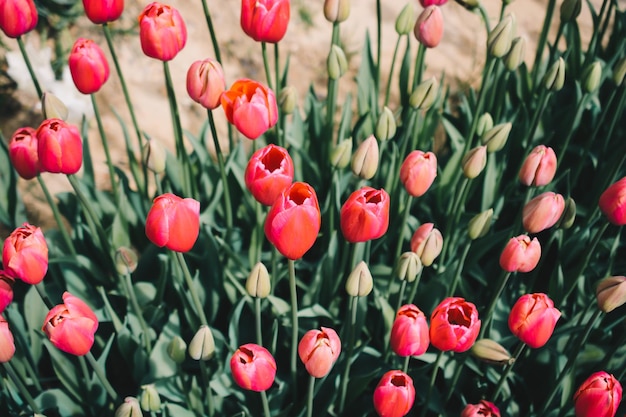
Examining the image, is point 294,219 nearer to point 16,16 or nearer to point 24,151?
point 24,151

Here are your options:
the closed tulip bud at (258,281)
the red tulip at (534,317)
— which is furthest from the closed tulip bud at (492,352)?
the closed tulip bud at (258,281)

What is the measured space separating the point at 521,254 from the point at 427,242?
0.56 ft

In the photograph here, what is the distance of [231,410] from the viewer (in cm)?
153

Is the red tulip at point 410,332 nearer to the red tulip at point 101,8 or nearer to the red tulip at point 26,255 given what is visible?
the red tulip at point 26,255

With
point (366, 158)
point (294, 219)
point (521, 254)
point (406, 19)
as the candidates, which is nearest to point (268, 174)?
point (294, 219)

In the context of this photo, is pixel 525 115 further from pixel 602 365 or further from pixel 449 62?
pixel 449 62

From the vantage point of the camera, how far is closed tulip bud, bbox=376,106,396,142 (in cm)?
145

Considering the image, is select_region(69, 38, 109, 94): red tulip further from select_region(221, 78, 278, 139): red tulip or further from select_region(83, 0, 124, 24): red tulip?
select_region(221, 78, 278, 139): red tulip

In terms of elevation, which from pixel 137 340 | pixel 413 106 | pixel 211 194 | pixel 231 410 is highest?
pixel 413 106

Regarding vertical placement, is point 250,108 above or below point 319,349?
above

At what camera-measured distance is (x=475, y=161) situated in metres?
1.34

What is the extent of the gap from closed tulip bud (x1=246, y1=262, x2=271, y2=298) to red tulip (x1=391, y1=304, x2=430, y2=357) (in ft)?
0.77

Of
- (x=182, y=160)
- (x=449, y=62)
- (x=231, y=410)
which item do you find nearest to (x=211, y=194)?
(x=182, y=160)

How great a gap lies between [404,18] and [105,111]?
4.81 ft
